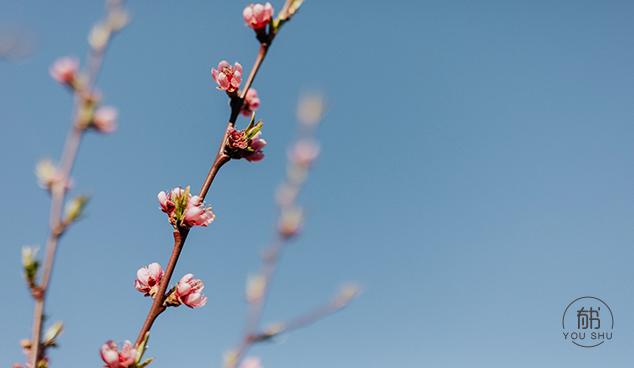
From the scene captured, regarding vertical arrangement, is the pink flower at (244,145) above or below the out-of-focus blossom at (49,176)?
above

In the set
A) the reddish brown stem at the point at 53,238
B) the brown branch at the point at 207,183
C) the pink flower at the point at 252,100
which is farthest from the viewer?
the pink flower at the point at 252,100

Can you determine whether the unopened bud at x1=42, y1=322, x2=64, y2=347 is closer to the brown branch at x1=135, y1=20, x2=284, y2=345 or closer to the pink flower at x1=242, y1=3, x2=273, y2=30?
the brown branch at x1=135, y1=20, x2=284, y2=345

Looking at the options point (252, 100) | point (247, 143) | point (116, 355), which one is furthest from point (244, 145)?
point (116, 355)

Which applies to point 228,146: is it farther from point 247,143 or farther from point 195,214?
point 195,214

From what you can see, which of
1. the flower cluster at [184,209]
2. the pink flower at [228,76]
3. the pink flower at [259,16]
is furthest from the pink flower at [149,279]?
the pink flower at [259,16]

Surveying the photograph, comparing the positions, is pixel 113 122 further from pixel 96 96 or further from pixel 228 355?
pixel 228 355

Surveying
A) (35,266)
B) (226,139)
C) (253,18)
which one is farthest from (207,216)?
(253,18)

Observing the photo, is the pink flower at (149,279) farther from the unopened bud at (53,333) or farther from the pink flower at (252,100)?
the pink flower at (252,100)
